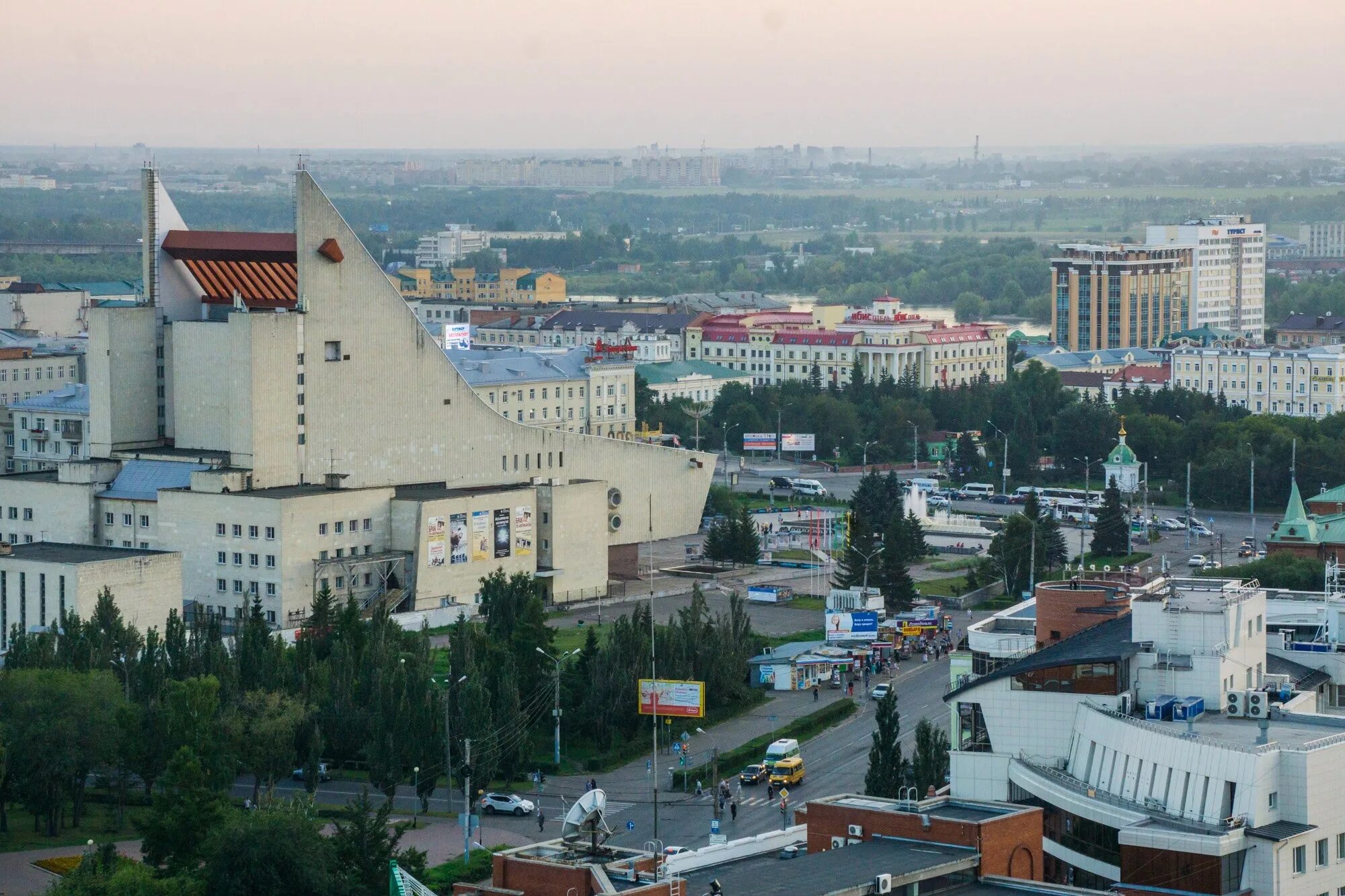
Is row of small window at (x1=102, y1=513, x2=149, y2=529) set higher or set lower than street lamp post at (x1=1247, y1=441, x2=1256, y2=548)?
higher

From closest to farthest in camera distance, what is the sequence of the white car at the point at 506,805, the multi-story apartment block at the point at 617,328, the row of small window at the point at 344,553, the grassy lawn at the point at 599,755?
the white car at the point at 506,805 < the grassy lawn at the point at 599,755 < the row of small window at the point at 344,553 < the multi-story apartment block at the point at 617,328

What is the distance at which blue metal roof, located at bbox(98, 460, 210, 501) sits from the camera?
60031 millimetres

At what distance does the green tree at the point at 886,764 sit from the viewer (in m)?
38.2

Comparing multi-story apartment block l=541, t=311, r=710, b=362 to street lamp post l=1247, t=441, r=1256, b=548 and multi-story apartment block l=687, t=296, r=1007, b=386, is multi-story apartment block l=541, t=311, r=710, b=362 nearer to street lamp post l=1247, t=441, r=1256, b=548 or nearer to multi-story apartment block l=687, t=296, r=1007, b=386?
multi-story apartment block l=687, t=296, r=1007, b=386

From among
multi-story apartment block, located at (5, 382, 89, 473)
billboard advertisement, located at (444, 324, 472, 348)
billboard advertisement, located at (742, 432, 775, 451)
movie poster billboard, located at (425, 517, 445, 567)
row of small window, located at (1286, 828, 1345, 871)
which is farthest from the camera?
billboard advertisement, located at (444, 324, 472, 348)

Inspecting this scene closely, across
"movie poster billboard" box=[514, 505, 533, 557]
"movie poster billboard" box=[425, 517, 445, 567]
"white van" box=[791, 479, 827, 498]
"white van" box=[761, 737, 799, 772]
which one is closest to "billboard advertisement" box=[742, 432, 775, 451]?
→ "white van" box=[791, 479, 827, 498]

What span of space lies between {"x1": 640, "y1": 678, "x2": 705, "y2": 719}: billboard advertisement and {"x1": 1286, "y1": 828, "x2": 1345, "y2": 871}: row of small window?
17094mm

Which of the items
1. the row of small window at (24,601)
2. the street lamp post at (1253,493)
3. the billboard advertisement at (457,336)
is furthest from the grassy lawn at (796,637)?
the billboard advertisement at (457,336)

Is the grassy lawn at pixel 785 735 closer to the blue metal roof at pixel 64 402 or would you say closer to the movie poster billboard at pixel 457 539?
the movie poster billboard at pixel 457 539

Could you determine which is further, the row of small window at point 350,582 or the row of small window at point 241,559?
the row of small window at point 350,582

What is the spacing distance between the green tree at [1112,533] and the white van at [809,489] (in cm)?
1478

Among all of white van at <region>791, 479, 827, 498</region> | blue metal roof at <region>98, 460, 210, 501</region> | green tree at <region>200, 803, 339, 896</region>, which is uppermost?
blue metal roof at <region>98, 460, 210, 501</region>

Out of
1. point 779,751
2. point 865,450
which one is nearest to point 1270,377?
point 865,450

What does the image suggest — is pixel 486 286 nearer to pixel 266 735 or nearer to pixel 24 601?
pixel 24 601
